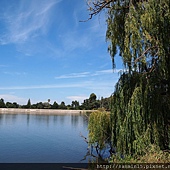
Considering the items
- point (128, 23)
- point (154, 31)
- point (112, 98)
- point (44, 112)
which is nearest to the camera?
point (154, 31)

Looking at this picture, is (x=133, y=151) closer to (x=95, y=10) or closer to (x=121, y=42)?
(x=121, y=42)

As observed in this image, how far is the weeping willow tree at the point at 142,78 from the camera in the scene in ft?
17.3

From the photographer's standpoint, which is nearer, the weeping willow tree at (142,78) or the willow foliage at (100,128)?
the weeping willow tree at (142,78)

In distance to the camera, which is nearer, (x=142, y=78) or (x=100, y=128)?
(x=142, y=78)

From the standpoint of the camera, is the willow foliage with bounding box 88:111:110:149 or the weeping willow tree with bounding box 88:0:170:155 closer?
the weeping willow tree with bounding box 88:0:170:155

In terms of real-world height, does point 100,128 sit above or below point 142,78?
below

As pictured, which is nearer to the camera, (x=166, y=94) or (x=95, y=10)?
(x=166, y=94)

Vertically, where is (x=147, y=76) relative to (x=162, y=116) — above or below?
above

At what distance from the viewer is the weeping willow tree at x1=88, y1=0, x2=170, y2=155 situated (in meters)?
5.28

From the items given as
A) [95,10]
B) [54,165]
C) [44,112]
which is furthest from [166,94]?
[44,112]

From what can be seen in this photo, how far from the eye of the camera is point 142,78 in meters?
5.74

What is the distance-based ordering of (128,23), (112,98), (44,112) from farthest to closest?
(44,112), (112,98), (128,23)

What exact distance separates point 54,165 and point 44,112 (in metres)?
64.3

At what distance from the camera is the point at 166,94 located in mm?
5750
